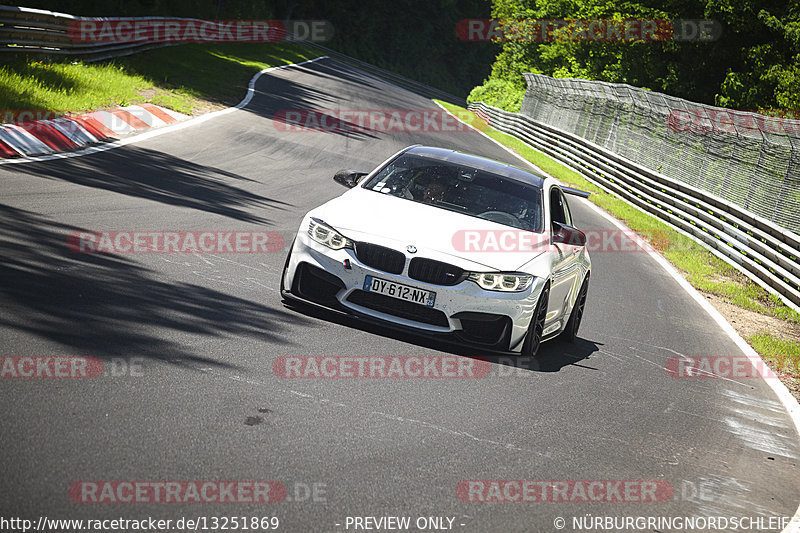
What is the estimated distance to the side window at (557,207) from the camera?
929 cm

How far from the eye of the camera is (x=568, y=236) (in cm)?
856

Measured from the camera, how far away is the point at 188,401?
5.43 metres

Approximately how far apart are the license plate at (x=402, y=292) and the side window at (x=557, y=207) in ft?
7.62

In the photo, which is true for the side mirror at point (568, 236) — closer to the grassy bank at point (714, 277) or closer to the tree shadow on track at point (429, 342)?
the tree shadow on track at point (429, 342)

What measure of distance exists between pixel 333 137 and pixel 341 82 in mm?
18994

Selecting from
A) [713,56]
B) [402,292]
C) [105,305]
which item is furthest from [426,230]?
[713,56]

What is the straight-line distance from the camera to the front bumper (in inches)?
291

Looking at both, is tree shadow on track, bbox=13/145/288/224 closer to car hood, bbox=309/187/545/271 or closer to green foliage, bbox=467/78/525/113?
car hood, bbox=309/187/545/271

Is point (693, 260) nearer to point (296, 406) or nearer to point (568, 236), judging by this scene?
point (568, 236)

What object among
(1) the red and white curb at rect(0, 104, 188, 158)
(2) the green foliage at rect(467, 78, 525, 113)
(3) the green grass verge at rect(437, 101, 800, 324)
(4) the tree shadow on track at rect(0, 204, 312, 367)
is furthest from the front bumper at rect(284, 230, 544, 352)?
(2) the green foliage at rect(467, 78, 525, 113)

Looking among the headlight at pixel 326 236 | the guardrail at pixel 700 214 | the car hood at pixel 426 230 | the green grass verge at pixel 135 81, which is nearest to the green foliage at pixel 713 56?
the guardrail at pixel 700 214

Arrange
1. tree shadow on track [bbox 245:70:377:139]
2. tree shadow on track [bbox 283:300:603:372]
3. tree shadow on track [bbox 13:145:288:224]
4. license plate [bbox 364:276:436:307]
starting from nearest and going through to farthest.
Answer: license plate [bbox 364:276:436:307]
tree shadow on track [bbox 283:300:603:372]
tree shadow on track [bbox 13:145:288:224]
tree shadow on track [bbox 245:70:377:139]

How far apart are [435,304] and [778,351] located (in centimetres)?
591

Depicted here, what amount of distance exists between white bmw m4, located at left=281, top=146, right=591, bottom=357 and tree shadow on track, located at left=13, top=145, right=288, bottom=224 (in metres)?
4.42
